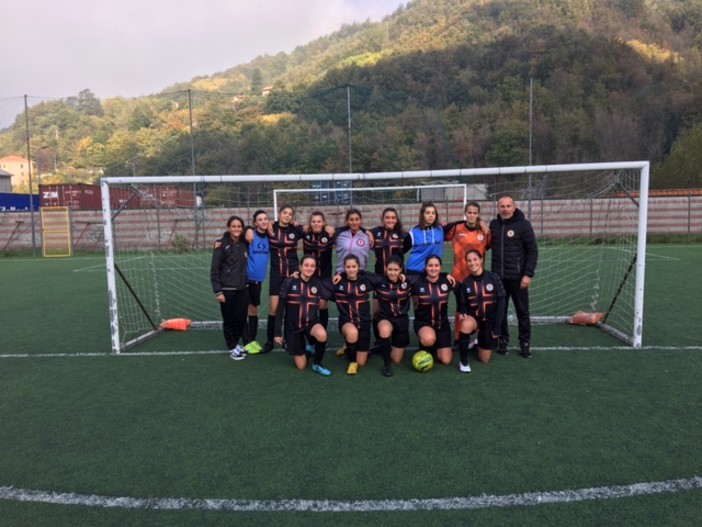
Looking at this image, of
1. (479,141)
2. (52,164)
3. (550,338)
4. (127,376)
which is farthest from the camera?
(479,141)

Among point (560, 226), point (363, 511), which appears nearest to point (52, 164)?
point (560, 226)

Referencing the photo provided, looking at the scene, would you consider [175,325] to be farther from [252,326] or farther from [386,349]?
[386,349]

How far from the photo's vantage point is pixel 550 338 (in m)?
6.19

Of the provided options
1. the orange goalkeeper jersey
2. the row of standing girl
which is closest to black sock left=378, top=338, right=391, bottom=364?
the row of standing girl

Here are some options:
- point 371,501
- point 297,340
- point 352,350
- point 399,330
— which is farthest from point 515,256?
point 371,501

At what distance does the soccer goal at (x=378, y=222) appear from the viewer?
591 centimetres

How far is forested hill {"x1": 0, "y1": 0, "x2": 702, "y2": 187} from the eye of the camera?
24766mm

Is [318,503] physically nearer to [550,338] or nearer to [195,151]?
[550,338]

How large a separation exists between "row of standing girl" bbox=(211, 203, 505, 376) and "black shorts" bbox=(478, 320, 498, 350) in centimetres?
1

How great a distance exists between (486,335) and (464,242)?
3.57 feet

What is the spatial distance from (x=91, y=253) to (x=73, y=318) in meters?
13.2

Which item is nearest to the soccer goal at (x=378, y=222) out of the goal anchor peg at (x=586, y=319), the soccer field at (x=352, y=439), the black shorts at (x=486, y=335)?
the goal anchor peg at (x=586, y=319)

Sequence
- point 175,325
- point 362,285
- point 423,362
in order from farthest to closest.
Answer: point 175,325
point 362,285
point 423,362

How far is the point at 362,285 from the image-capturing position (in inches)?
203
